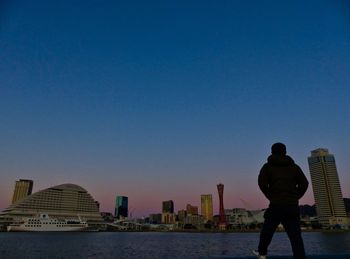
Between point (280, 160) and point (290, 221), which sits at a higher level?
point (280, 160)

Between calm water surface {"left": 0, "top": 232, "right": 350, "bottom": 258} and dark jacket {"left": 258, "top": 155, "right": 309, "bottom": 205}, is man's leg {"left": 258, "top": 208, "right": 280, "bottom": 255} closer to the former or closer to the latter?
dark jacket {"left": 258, "top": 155, "right": 309, "bottom": 205}

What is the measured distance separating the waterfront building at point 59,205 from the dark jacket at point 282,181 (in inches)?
5509

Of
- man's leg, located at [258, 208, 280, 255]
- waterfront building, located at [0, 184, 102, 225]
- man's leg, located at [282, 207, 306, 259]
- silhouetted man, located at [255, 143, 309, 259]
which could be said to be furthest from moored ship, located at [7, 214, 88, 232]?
man's leg, located at [282, 207, 306, 259]

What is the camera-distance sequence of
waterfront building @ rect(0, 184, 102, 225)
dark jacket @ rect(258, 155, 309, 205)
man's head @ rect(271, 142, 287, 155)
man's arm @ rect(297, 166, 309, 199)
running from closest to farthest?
1. dark jacket @ rect(258, 155, 309, 205)
2. man's arm @ rect(297, 166, 309, 199)
3. man's head @ rect(271, 142, 287, 155)
4. waterfront building @ rect(0, 184, 102, 225)

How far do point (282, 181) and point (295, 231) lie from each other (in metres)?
0.85

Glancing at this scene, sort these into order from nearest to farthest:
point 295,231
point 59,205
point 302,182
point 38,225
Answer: point 295,231 → point 302,182 → point 38,225 → point 59,205

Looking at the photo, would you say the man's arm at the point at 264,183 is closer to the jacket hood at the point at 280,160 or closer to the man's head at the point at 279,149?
the jacket hood at the point at 280,160

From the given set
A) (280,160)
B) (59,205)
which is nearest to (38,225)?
(59,205)

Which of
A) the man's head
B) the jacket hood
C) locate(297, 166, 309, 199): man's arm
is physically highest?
the man's head

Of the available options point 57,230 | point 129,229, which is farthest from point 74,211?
point 129,229

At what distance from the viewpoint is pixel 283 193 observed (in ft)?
15.9

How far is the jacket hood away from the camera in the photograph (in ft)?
16.5

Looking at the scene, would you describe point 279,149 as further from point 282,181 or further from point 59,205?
point 59,205

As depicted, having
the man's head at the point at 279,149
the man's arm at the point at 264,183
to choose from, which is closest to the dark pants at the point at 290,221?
the man's arm at the point at 264,183
